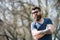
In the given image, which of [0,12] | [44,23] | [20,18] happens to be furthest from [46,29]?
[0,12]

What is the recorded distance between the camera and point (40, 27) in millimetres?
2568

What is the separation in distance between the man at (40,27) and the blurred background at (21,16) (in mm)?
43

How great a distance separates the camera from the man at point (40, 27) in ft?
8.36

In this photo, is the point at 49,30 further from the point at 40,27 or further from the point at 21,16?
the point at 21,16

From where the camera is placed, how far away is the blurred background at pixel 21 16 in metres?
2.56

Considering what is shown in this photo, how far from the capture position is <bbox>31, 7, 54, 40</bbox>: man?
255 cm

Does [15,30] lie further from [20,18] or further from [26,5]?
[26,5]

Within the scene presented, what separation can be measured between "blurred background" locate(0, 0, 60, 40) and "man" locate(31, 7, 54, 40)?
43mm

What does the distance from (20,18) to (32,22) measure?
15 cm

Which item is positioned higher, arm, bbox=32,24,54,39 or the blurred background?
the blurred background

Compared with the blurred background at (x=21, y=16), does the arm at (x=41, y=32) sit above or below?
below

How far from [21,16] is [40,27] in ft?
0.87

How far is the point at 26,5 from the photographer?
8.61ft

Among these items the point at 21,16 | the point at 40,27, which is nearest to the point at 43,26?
the point at 40,27
